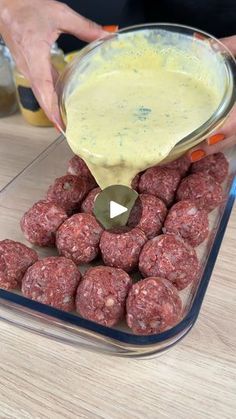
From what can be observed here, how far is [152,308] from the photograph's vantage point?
1.00m

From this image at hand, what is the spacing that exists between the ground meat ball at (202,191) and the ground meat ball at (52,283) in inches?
17.1

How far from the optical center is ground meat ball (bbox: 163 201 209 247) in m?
1.25

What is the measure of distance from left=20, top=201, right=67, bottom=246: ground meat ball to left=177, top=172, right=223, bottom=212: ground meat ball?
348 millimetres

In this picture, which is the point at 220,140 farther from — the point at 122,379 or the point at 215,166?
the point at 122,379

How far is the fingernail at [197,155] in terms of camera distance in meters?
1.35

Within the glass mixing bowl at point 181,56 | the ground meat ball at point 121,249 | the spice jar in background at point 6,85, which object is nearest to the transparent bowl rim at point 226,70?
the glass mixing bowl at point 181,56

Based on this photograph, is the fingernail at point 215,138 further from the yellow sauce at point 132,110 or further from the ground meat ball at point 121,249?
the ground meat ball at point 121,249

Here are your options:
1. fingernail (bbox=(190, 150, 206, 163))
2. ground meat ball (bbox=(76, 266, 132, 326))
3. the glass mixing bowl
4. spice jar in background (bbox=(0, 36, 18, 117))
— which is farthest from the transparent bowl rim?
spice jar in background (bbox=(0, 36, 18, 117))

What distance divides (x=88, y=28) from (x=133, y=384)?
966 millimetres

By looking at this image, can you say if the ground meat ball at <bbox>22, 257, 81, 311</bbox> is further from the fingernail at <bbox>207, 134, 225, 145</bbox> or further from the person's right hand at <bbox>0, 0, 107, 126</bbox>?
the fingernail at <bbox>207, 134, 225, 145</bbox>

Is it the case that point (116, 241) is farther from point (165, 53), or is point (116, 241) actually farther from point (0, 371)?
point (165, 53)

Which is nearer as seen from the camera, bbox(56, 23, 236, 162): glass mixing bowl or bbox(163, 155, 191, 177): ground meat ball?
bbox(56, 23, 236, 162): glass mixing bowl

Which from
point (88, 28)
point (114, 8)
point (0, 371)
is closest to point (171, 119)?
point (88, 28)

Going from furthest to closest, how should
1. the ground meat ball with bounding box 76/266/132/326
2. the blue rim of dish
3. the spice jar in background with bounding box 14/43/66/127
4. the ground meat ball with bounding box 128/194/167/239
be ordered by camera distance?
the spice jar in background with bounding box 14/43/66/127 < the ground meat ball with bounding box 128/194/167/239 < the ground meat ball with bounding box 76/266/132/326 < the blue rim of dish
